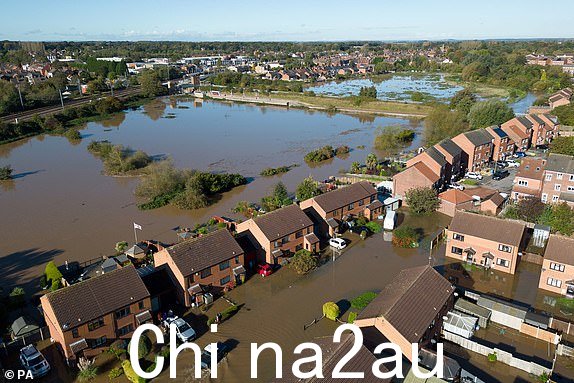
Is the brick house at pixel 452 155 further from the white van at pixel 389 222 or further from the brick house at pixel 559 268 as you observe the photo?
the brick house at pixel 559 268

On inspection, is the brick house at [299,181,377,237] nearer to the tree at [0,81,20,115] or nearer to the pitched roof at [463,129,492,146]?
the pitched roof at [463,129,492,146]

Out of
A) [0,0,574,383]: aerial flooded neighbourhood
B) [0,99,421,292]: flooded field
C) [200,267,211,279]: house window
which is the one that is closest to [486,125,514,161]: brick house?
[0,0,574,383]: aerial flooded neighbourhood

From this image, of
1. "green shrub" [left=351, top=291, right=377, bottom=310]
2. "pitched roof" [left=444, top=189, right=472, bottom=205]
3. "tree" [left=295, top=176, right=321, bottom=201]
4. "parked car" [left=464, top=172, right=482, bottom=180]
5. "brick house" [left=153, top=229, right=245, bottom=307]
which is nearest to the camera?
"green shrub" [left=351, top=291, right=377, bottom=310]

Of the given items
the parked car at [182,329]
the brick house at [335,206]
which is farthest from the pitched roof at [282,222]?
the parked car at [182,329]

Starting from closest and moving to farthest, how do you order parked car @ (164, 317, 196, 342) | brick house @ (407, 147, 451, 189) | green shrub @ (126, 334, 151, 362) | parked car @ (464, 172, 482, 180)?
green shrub @ (126, 334, 151, 362)
parked car @ (164, 317, 196, 342)
brick house @ (407, 147, 451, 189)
parked car @ (464, 172, 482, 180)

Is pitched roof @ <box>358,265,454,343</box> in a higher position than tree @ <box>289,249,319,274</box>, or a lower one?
higher

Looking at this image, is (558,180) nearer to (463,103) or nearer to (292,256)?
(292,256)

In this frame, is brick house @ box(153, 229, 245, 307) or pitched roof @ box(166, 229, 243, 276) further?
pitched roof @ box(166, 229, 243, 276)

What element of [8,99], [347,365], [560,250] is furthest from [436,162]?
[8,99]
